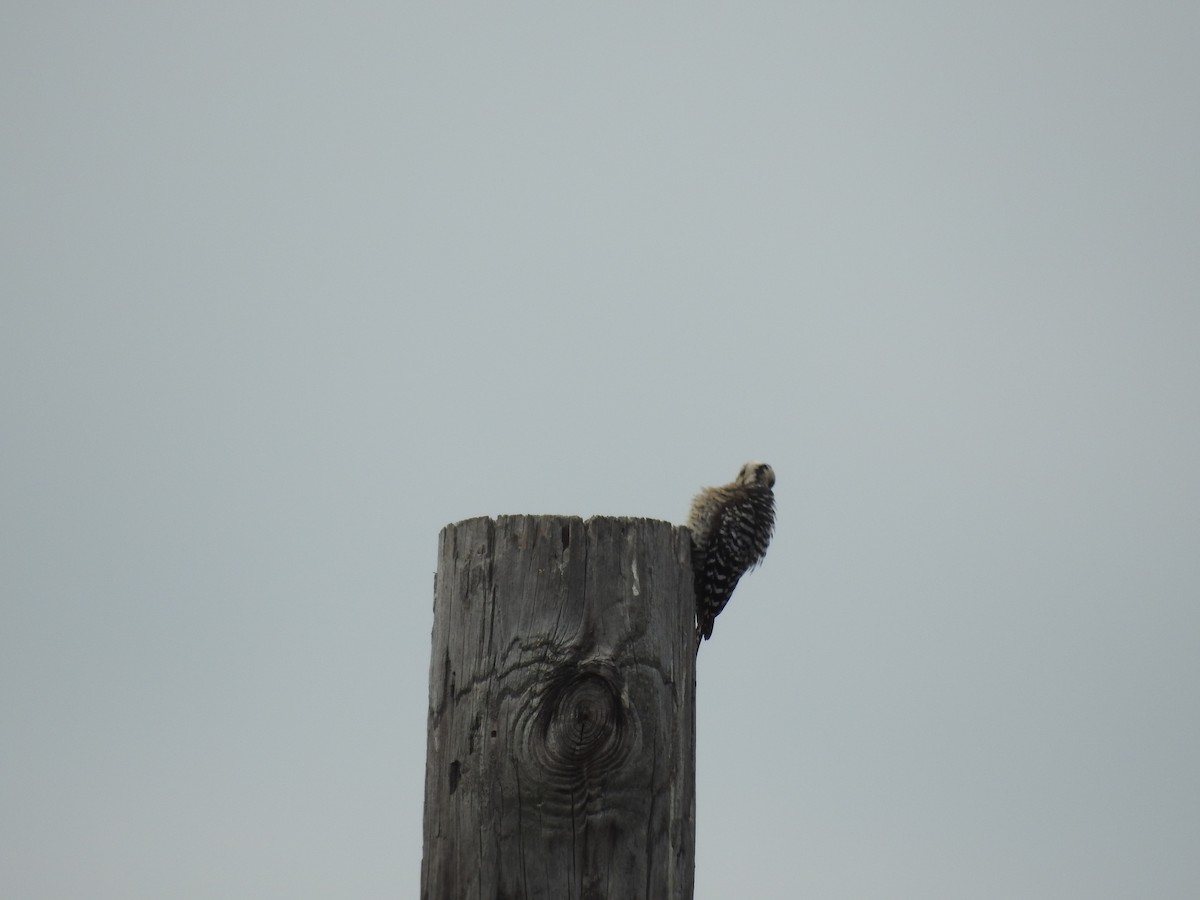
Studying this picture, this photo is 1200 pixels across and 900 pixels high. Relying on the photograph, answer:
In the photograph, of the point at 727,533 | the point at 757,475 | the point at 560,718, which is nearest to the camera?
the point at 560,718

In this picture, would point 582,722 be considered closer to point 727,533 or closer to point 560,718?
point 560,718

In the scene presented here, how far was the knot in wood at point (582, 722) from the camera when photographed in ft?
10.5

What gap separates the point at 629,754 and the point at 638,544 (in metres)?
0.55

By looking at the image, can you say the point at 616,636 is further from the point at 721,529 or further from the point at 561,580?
the point at 721,529

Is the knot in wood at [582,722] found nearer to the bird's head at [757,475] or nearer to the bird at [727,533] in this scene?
the bird at [727,533]

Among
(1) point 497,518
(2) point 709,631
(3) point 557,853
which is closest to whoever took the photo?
(3) point 557,853

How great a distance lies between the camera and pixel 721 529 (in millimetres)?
6551

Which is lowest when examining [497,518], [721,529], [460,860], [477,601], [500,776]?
[460,860]

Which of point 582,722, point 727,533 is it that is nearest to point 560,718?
point 582,722

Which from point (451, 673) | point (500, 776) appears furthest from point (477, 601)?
point (500, 776)

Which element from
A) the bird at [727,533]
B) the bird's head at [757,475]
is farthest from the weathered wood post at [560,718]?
the bird's head at [757,475]

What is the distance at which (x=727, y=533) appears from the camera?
655cm

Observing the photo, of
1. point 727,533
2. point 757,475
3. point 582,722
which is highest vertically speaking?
point 757,475

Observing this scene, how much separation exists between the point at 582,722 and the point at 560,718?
6 centimetres
